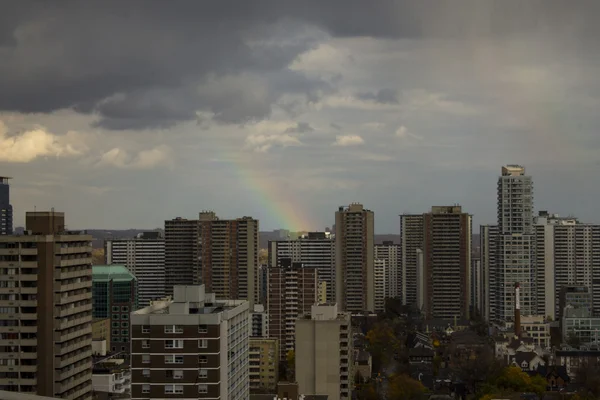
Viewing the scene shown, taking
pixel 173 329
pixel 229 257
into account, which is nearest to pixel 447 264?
pixel 229 257

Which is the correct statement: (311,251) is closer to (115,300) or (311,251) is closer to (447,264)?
(447,264)

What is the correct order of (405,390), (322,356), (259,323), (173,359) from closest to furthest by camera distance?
(173,359), (322,356), (405,390), (259,323)

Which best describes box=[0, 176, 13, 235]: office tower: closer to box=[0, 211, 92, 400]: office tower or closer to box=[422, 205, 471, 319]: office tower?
box=[0, 211, 92, 400]: office tower

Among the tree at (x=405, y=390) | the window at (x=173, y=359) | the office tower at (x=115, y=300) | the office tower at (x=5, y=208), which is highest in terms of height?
the office tower at (x=5, y=208)

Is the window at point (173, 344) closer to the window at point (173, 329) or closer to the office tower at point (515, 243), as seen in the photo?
the window at point (173, 329)

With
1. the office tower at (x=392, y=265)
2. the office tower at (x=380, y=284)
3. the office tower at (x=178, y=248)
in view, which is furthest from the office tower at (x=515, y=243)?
the office tower at (x=178, y=248)

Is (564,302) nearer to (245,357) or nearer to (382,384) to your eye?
(382,384)
